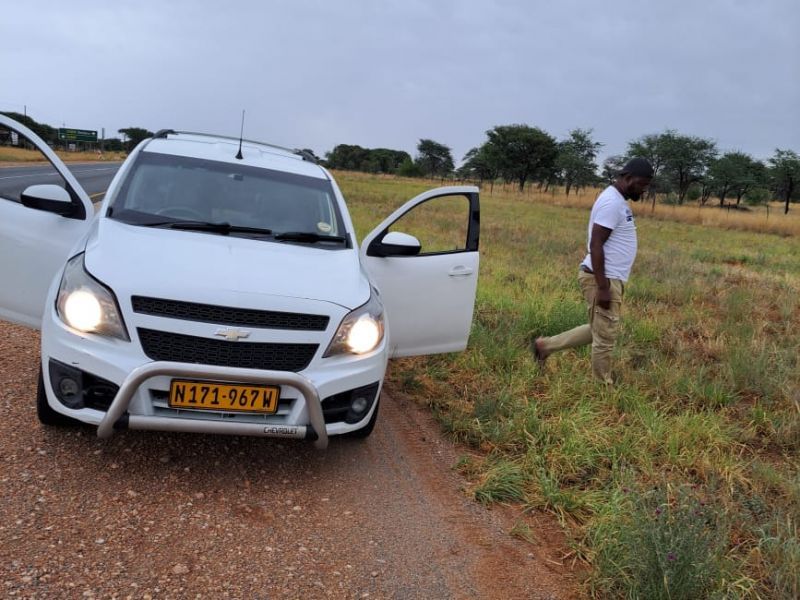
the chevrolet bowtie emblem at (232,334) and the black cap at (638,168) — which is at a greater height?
the black cap at (638,168)

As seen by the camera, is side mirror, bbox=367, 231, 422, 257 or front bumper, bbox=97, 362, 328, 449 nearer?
front bumper, bbox=97, 362, 328, 449

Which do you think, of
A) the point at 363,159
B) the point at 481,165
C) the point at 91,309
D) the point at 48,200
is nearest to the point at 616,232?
the point at 91,309

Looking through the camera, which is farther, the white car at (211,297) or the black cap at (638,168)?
the black cap at (638,168)

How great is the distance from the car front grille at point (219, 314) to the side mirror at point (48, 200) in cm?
130

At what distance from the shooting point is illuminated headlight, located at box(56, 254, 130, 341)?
2.75 m

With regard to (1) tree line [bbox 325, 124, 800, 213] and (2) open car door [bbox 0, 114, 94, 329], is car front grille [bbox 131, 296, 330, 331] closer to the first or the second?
(2) open car door [bbox 0, 114, 94, 329]

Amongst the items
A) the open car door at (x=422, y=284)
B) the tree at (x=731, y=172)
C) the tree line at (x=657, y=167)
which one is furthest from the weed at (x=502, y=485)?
the tree at (x=731, y=172)

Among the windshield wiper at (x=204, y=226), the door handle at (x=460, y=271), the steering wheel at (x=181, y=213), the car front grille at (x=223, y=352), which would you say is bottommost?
the car front grille at (x=223, y=352)

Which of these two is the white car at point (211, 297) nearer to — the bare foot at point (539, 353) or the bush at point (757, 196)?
the bare foot at point (539, 353)

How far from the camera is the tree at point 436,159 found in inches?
2965

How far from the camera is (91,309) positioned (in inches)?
109

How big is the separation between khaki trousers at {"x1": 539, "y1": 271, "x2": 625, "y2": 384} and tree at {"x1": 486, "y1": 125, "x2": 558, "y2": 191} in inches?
1892

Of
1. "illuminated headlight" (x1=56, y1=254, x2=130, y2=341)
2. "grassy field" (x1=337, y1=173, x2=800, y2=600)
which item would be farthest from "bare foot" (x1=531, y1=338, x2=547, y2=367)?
"illuminated headlight" (x1=56, y1=254, x2=130, y2=341)

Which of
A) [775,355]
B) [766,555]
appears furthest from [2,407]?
[775,355]
